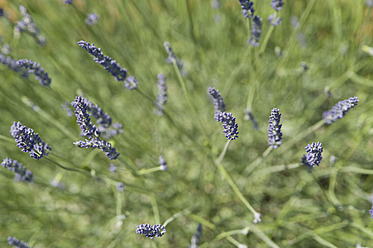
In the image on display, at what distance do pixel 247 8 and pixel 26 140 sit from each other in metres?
0.99

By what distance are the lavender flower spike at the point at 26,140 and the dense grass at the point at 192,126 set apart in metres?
0.94

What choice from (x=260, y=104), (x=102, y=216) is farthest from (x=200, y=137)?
(x=102, y=216)

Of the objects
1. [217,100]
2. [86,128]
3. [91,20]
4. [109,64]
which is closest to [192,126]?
[91,20]

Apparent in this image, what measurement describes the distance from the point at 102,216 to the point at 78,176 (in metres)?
0.41

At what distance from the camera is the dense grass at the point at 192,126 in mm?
2064

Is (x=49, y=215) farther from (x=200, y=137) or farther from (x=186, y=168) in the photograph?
(x=200, y=137)

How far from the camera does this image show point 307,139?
2.32 meters

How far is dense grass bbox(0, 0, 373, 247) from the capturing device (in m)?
2.06

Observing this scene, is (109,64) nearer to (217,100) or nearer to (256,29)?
(217,100)

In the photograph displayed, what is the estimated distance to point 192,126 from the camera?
8.07 feet

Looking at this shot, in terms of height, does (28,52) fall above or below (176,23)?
below

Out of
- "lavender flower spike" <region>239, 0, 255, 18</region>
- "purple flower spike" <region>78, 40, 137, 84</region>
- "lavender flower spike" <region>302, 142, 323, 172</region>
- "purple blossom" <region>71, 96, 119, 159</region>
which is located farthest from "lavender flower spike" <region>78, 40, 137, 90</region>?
"lavender flower spike" <region>302, 142, 323, 172</region>

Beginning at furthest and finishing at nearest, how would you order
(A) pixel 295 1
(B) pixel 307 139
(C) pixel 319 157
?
1. (A) pixel 295 1
2. (B) pixel 307 139
3. (C) pixel 319 157

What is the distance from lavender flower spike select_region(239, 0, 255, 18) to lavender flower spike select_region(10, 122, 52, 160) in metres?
0.94
